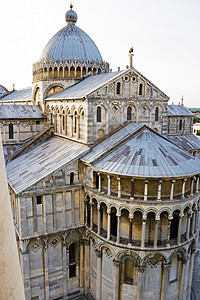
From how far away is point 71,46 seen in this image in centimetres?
2767

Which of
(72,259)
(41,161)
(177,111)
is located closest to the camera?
(72,259)

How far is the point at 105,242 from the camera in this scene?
683 inches

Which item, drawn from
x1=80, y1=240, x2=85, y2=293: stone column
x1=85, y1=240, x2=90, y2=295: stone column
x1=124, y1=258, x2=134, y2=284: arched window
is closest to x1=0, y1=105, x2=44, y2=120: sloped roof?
x1=80, y1=240, x2=85, y2=293: stone column

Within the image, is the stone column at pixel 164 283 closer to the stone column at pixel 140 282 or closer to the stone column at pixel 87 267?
the stone column at pixel 140 282

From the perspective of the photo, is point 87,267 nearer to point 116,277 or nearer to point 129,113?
point 116,277

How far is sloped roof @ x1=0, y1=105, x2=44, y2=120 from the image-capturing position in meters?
26.4

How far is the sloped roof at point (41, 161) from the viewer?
706 inches

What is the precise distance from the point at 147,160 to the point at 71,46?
17401 millimetres

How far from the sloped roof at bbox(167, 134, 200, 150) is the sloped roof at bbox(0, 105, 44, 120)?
18246 mm

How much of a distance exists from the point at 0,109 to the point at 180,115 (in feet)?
79.8

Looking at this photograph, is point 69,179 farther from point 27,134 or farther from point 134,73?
point 27,134

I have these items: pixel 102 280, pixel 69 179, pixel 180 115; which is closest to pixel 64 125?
pixel 69 179

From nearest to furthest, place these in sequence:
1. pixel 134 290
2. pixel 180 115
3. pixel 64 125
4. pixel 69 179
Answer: pixel 134 290 < pixel 69 179 < pixel 64 125 < pixel 180 115

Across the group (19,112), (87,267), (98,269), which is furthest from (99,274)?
(19,112)
